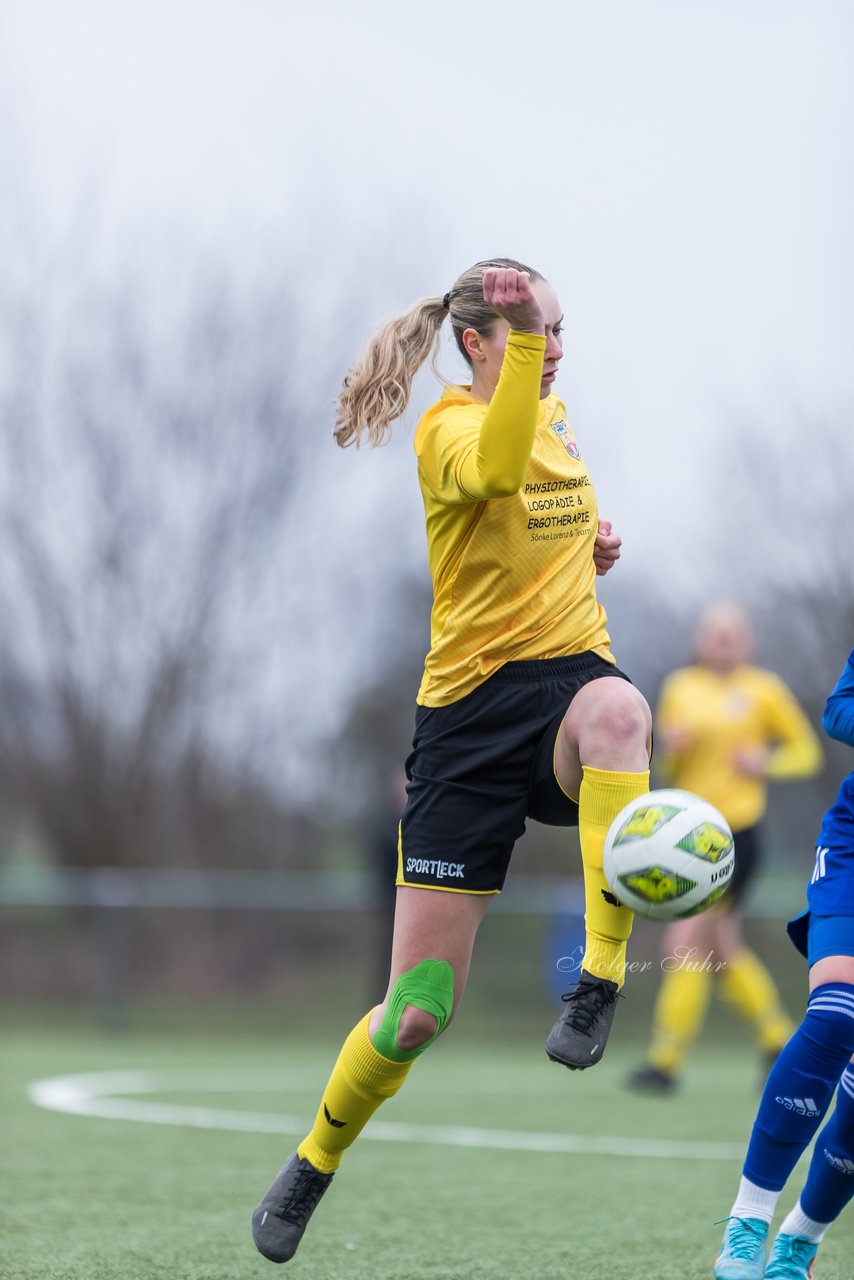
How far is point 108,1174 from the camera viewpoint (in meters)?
5.99

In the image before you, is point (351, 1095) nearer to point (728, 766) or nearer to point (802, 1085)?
point (802, 1085)

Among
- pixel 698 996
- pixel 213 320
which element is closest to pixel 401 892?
pixel 698 996

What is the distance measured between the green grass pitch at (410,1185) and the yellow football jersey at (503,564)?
1.52 meters

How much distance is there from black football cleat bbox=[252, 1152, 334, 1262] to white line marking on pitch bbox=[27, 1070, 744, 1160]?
279 cm

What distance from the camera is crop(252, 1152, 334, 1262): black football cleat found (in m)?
4.06

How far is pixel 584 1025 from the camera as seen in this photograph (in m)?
3.67

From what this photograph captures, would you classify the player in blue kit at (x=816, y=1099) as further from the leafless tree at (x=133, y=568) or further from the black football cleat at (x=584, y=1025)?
the leafless tree at (x=133, y=568)

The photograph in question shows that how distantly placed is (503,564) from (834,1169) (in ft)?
5.12

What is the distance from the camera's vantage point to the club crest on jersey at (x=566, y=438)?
4.27 metres

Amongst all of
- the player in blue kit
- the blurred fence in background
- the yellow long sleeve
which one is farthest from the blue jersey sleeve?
the blurred fence in background

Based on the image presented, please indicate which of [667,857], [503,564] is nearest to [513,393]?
[503,564]

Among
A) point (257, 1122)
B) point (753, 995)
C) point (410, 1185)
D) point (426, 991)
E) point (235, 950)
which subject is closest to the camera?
point (426, 991)

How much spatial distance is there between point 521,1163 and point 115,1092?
3356 millimetres

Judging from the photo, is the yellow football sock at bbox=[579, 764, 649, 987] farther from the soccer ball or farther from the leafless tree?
the leafless tree
